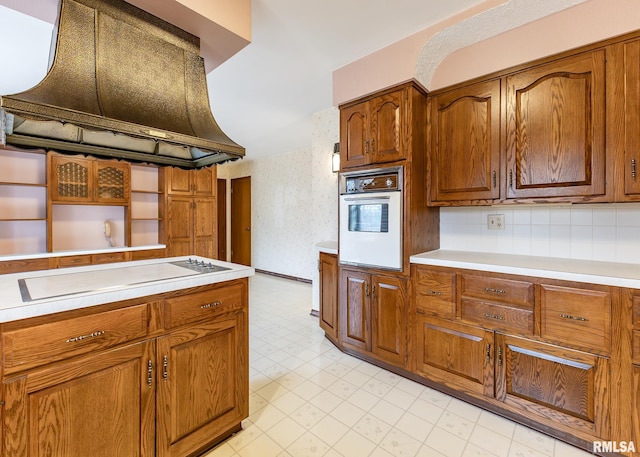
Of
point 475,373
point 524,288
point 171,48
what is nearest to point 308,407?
point 475,373

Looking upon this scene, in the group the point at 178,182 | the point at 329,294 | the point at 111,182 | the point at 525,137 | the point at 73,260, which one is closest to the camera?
the point at 525,137

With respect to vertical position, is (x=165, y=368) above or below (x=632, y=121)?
below

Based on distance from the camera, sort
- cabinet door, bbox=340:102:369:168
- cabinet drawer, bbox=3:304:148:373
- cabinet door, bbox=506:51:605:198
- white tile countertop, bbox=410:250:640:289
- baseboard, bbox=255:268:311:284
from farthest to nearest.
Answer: baseboard, bbox=255:268:311:284 → cabinet door, bbox=340:102:369:168 → cabinet door, bbox=506:51:605:198 → white tile countertop, bbox=410:250:640:289 → cabinet drawer, bbox=3:304:148:373

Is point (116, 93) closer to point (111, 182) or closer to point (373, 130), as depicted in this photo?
point (373, 130)

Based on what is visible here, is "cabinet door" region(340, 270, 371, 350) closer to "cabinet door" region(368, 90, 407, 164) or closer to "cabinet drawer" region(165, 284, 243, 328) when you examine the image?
"cabinet door" region(368, 90, 407, 164)

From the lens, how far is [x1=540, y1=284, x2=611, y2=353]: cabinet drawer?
1460 millimetres

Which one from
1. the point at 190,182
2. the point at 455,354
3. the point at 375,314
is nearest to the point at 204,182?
the point at 190,182

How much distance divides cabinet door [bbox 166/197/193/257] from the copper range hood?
2.68 m

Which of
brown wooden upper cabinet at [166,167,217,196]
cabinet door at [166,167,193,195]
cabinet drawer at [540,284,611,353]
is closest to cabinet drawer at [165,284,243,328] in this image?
cabinet drawer at [540,284,611,353]

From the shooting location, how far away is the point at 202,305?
1.45 meters

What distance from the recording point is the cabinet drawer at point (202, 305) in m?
1.34

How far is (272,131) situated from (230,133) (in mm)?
695

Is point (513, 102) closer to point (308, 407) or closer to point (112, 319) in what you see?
point (308, 407)

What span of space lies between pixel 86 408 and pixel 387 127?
2306 millimetres
